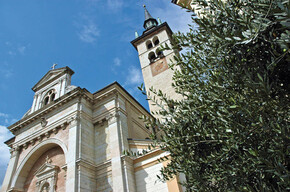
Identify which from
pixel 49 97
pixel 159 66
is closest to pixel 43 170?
pixel 49 97

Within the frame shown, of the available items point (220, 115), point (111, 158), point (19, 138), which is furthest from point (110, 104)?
point (220, 115)

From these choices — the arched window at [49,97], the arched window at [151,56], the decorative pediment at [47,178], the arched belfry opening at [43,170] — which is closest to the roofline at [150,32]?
the arched window at [151,56]

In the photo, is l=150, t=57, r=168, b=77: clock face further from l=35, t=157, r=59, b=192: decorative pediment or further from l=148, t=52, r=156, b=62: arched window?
l=35, t=157, r=59, b=192: decorative pediment

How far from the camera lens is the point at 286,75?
3.80 meters

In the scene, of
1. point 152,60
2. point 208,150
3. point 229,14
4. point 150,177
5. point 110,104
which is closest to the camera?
point 229,14

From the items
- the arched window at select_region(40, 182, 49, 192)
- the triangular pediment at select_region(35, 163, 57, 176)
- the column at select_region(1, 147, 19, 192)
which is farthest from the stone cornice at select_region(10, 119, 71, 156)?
the arched window at select_region(40, 182, 49, 192)

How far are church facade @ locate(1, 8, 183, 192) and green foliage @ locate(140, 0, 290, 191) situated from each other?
5.56 m

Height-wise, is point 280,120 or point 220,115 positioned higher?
point 220,115

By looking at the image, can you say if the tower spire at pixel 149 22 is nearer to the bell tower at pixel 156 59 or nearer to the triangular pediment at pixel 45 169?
the bell tower at pixel 156 59

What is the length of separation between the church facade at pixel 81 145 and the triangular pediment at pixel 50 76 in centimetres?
9

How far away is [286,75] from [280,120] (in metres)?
1.00

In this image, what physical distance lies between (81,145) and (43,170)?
364 cm

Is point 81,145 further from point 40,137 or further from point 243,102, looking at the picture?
point 243,102

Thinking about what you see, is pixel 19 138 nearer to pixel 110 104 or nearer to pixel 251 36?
pixel 110 104
